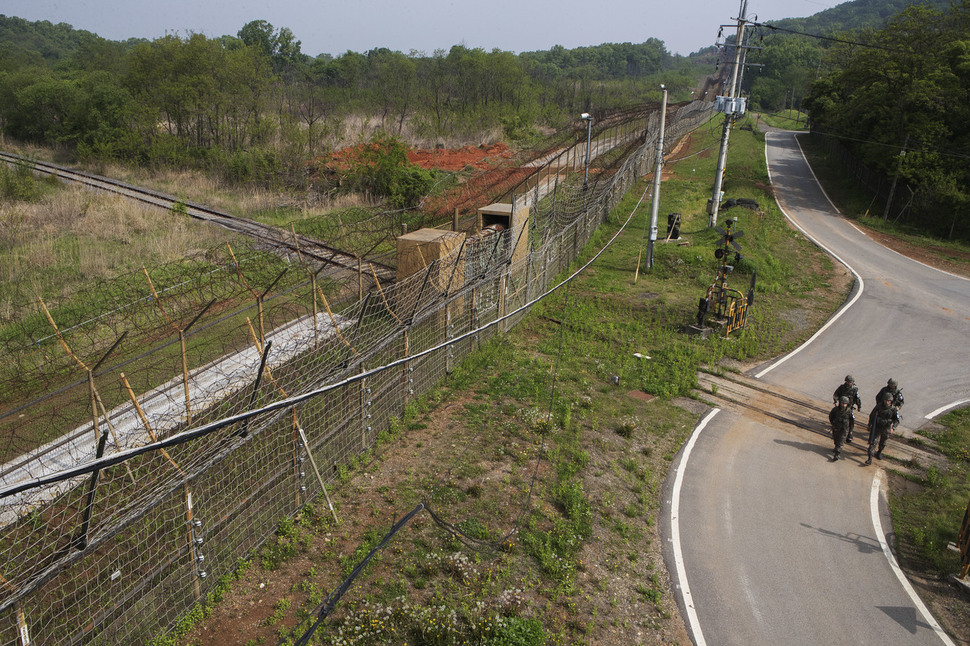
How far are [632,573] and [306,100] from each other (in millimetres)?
54749

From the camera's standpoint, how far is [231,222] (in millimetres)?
26047

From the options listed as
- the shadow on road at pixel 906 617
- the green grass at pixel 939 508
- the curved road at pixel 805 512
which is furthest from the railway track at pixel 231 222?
the shadow on road at pixel 906 617

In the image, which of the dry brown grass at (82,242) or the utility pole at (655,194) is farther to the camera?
the utility pole at (655,194)

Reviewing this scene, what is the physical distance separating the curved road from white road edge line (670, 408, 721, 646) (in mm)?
18

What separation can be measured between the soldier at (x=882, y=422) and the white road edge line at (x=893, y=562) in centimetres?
55

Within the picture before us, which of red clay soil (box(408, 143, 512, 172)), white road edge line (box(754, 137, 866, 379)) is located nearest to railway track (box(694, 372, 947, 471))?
white road edge line (box(754, 137, 866, 379))

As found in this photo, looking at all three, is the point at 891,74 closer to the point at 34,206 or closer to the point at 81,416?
the point at 81,416

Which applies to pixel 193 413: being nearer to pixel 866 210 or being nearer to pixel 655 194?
pixel 655 194

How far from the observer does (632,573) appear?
841cm

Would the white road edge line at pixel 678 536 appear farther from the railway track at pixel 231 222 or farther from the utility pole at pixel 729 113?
the utility pole at pixel 729 113

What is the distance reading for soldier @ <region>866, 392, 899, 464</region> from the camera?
11.5 m

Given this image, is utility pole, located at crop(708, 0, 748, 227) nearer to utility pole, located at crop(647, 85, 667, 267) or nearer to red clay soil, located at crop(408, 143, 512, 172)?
utility pole, located at crop(647, 85, 667, 267)

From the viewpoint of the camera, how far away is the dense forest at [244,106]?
39500mm

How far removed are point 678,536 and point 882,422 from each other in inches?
199
